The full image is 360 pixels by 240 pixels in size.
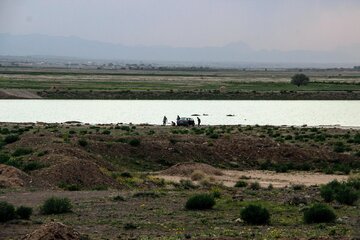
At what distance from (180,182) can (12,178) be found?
318 inches

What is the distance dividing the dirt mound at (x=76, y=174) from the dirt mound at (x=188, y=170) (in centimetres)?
576

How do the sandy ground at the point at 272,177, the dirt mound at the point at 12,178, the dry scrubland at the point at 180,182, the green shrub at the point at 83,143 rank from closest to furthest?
the dry scrubland at the point at 180,182
the dirt mound at the point at 12,178
the sandy ground at the point at 272,177
the green shrub at the point at 83,143

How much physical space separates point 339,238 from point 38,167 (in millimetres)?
18499

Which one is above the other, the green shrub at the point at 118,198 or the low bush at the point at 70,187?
the green shrub at the point at 118,198

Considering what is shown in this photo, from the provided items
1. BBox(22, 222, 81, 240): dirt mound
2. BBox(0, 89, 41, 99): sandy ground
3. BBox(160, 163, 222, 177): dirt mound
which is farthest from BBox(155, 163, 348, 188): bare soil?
BBox(0, 89, 41, 99): sandy ground

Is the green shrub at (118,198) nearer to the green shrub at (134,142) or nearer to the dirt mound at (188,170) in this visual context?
the dirt mound at (188,170)

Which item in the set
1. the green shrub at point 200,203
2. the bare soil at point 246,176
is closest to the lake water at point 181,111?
the bare soil at point 246,176

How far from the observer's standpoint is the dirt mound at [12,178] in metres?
28.1

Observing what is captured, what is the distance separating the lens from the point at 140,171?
39000 mm

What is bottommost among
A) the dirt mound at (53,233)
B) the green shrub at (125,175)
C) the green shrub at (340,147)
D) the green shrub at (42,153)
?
the green shrub at (340,147)

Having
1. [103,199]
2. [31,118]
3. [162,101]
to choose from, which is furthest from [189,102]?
[103,199]

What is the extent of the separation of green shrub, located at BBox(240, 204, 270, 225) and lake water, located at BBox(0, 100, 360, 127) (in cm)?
5262

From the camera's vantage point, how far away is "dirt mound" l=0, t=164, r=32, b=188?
2808 cm

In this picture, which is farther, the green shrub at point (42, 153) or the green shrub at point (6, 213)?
the green shrub at point (42, 153)
